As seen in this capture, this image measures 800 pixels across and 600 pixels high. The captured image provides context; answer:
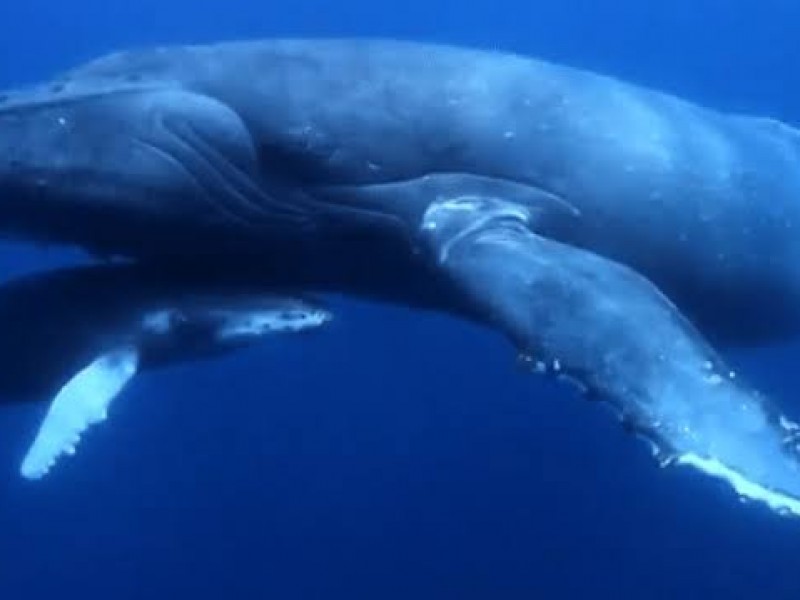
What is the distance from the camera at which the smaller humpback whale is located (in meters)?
8.62

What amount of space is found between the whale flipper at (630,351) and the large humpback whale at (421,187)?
2 cm

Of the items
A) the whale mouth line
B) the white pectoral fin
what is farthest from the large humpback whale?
the white pectoral fin

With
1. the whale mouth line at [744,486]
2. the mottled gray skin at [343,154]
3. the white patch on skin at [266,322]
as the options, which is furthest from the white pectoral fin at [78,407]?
the whale mouth line at [744,486]

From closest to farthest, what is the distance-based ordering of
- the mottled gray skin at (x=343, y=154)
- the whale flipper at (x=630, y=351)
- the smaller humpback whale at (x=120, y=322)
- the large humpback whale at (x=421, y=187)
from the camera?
the whale flipper at (x=630, y=351) → the large humpback whale at (x=421, y=187) → the mottled gray skin at (x=343, y=154) → the smaller humpback whale at (x=120, y=322)

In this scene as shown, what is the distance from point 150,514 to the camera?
61.2 ft

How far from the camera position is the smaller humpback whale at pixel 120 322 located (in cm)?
862

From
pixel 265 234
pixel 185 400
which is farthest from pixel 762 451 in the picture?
pixel 185 400

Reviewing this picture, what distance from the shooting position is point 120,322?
28.5 ft

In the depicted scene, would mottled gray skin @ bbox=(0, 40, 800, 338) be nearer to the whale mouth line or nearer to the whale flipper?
the whale flipper

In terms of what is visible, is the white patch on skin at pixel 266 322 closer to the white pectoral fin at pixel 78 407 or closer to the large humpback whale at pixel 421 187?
the large humpback whale at pixel 421 187

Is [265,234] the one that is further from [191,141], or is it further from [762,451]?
[762,451]

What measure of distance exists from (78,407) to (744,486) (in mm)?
3616

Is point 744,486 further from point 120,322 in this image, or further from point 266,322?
point 120,322

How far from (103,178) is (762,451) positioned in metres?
3.96
